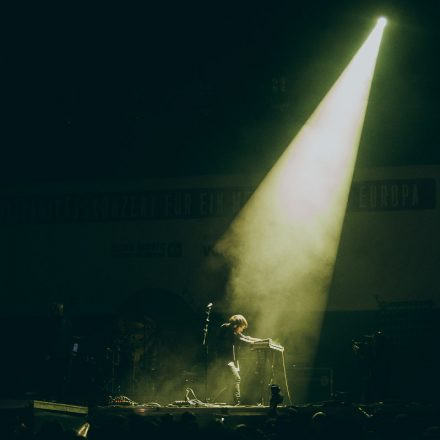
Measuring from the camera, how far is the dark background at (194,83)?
1170cm

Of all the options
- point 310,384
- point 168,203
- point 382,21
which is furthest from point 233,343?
point 382,21

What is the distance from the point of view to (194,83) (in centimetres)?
1239

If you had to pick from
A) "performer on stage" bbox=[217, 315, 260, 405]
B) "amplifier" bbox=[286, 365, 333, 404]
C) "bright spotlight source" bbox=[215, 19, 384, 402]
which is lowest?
"amplifier" bbox=[286, 365, 333, 404]

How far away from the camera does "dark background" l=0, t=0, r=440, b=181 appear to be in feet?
38.4

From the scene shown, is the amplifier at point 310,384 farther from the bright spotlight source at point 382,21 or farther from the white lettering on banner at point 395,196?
the bright spotlight source at point 382,21

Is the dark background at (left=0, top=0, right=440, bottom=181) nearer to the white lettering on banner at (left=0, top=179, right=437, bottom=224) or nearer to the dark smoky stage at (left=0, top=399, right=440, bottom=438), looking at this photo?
the white lettering on banner at (left=0, top=179, right=437, bottom=224)

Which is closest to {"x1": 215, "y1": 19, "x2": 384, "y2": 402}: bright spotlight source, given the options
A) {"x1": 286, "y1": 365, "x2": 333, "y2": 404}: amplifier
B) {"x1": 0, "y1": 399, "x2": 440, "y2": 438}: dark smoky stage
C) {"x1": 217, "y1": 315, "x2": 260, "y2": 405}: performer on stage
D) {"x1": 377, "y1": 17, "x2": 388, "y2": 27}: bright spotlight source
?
{"x1": 377, "y1": 17, "x2": 388, "y2": 27}: bright spotlight source

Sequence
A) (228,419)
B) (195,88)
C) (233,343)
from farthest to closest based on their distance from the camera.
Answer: (195,88), (233,343), (228,419)

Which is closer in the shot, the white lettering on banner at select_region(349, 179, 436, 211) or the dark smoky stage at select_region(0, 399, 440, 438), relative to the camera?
the dark smoky stage at select_region(0, 399, 440, 438)

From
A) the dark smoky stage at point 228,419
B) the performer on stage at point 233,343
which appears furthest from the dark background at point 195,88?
the dark smoky stage at point 228,419

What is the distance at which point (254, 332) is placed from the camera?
11.7 metres

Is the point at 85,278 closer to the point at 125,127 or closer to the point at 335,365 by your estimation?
the point at 125,127

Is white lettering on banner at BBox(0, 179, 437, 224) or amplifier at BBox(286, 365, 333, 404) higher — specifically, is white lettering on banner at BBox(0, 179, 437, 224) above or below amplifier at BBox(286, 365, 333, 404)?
above

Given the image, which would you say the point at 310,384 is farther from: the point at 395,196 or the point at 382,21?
the point at 382,21
